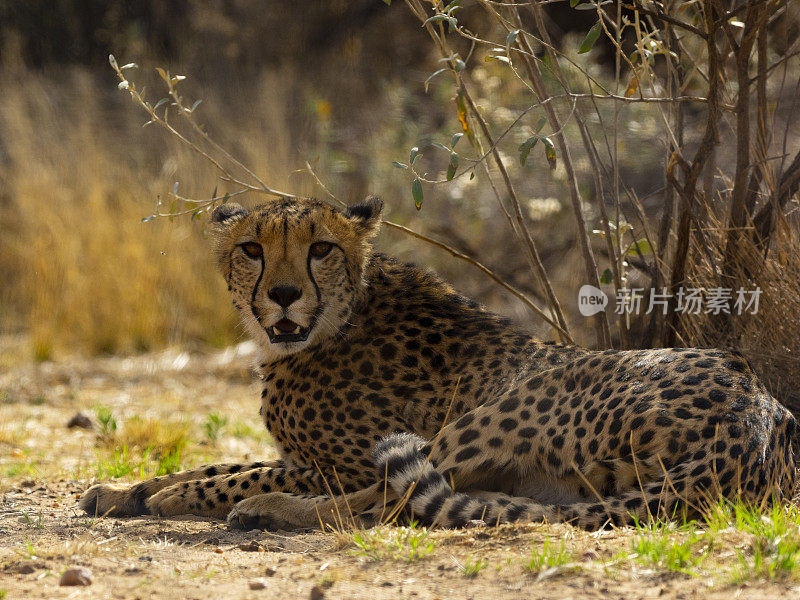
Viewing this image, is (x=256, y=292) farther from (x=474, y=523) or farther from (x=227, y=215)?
(x=474, y=523)

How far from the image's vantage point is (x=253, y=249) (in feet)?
10.9

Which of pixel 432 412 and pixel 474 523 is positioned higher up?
pixel 432 412

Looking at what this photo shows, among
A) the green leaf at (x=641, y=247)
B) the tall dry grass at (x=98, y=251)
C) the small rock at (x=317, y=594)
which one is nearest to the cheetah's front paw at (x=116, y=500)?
the small rock at (x=317, y=594)

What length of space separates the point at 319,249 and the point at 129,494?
1.00 metres

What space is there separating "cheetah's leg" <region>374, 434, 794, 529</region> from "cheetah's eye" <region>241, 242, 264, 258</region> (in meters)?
0.90

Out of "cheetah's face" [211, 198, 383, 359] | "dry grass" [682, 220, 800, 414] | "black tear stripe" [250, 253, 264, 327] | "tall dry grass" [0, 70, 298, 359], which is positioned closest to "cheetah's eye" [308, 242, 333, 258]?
"cheetah's face" [211, 198, 383, 359]

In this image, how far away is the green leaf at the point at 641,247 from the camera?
3.90 metres

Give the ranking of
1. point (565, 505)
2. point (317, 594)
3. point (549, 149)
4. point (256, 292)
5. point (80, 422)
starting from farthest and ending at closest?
1. point (80, 422)
2. point (256, 292)
3. point (549, 149)
4. point (565, 505)
5. point (317, 594)

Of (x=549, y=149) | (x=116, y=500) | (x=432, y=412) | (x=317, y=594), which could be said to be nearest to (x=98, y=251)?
(x=116, y=500)

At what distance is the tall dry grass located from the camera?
7242 mm

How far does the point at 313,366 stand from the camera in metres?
3.28

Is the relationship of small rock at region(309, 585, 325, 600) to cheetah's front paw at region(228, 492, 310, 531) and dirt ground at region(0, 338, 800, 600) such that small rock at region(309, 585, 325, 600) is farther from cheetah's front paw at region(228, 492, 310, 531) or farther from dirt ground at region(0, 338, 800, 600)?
cheetah's front paw at region(228, 492, 310, 531)

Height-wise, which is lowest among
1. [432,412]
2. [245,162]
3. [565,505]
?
[565,505]

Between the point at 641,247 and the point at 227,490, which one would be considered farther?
the point at 641,247
